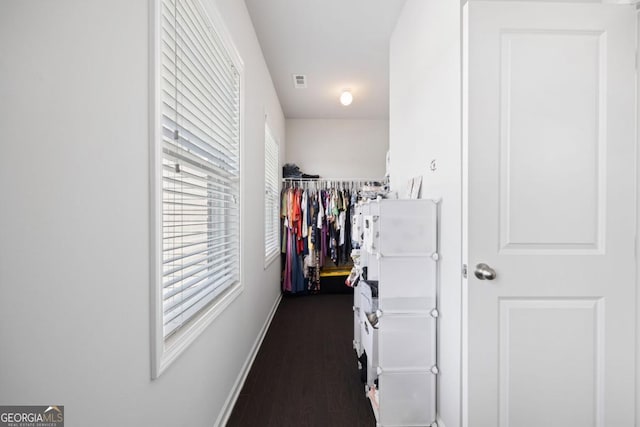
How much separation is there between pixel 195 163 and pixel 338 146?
389 cm

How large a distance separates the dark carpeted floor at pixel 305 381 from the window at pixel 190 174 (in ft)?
2.35

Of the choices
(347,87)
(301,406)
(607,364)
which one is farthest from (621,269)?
(347,87)

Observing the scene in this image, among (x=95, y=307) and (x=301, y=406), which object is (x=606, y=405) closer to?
(x=301, y=406)

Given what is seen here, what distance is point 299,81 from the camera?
11.6ft

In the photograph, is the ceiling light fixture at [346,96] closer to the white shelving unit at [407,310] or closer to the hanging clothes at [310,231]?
the hanging clothes at [310,231]

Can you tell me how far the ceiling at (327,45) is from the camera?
228cm

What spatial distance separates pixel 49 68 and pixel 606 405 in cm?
221

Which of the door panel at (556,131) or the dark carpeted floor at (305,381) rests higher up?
the door panel at (556,131)

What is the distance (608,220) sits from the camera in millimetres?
1213

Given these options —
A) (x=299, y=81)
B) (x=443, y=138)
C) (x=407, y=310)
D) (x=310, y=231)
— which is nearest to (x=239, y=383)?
(x=407, y=310)

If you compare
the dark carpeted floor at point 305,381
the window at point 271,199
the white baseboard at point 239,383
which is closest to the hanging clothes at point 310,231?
the window at point 271,199

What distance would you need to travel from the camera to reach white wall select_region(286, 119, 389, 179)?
499 centimetres

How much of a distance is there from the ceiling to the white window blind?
34.0 inches

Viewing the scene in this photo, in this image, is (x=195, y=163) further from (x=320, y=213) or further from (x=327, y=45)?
(x=320, y=213)
